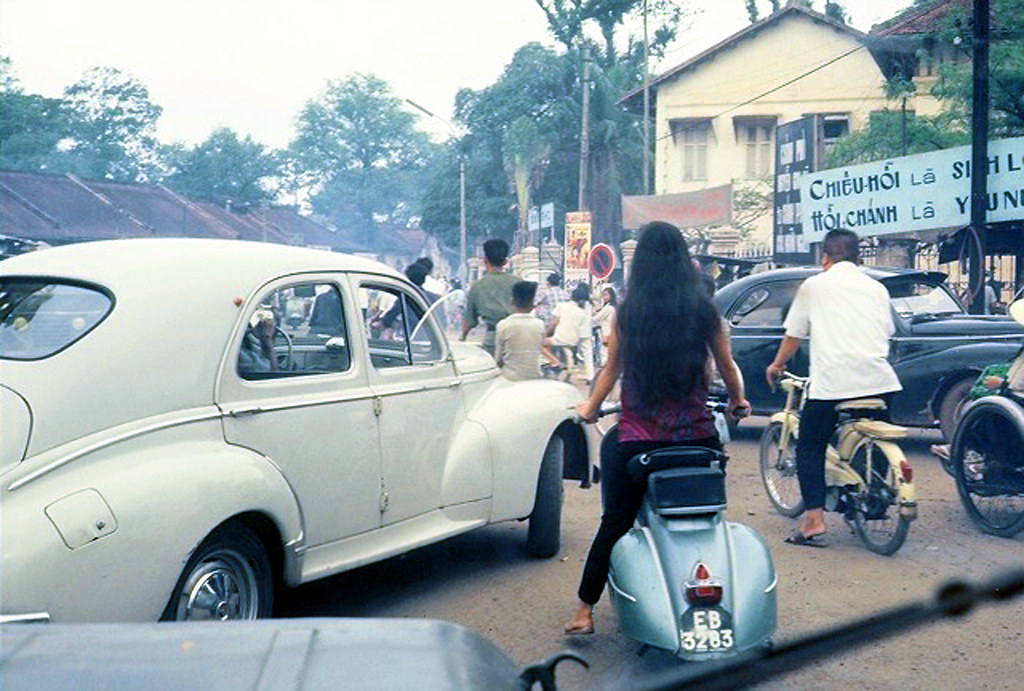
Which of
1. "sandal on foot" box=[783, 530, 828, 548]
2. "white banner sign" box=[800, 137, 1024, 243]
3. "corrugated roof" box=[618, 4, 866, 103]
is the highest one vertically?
"corrugated roof" box=[618, 4, 866, 103]

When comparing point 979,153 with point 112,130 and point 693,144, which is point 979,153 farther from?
point 112,130

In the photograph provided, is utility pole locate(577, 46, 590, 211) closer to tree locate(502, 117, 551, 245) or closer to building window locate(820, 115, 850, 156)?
building window locate(820, 115, 850, 156)

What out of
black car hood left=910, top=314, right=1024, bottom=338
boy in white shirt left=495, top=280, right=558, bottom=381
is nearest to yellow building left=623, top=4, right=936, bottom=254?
black car hood left=910, top=314, right=1024, bottom=338

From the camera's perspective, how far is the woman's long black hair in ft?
15.6

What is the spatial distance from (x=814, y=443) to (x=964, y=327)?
425cm

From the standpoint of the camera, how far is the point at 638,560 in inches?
177

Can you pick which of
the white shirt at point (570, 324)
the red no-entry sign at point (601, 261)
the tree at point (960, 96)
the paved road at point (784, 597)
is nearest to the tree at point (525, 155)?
the tree at point (960, 96)

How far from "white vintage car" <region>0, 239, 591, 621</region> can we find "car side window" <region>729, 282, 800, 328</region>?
18.9 feet

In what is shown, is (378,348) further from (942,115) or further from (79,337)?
(942,115)

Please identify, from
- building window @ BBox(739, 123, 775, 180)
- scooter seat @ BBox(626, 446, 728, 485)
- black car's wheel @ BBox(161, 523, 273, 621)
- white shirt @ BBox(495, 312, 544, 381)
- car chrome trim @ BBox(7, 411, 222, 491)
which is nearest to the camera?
car chrome trim @ BBox(7, 411, 222, 491)

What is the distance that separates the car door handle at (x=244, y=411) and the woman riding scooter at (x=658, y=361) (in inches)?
53.0

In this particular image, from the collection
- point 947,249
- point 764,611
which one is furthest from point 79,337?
point 947,249

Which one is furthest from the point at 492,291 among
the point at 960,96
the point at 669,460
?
the point at 960,96

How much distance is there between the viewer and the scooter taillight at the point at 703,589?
14.1 feet
